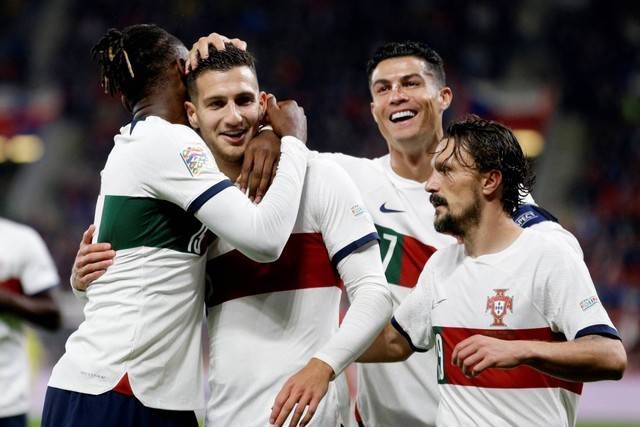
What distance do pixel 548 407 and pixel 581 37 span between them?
19225 mm

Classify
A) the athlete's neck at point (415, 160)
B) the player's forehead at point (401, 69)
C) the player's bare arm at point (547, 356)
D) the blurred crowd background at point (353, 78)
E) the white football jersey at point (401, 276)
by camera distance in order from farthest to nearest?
the blurred crowd background at point (353, 78) < the player's forehead at point (401, 69) < the athlete's neck at point (415, 160) < the white football jersey at point (401, 276) < the player's bare arm at point (547, 356)

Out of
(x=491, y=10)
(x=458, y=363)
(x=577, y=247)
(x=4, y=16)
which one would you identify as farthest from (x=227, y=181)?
(x=4, y=16)

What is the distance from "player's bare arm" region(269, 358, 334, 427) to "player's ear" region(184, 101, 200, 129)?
3.65 feet

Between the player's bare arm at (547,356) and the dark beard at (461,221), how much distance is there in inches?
20.2

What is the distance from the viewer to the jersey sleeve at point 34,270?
232 inches

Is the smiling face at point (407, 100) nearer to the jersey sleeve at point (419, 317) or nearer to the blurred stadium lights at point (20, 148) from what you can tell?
the jersey sleeve at point (419, 317)

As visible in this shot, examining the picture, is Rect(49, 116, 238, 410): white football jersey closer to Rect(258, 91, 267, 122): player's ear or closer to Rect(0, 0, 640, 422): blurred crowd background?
Rect(258, 91, 267, 122): player's ear

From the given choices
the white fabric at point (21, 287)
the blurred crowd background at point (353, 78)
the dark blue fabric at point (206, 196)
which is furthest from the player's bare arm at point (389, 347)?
the blurred crowd background at point (353, 78)

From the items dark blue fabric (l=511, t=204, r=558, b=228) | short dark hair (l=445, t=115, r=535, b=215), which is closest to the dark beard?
short dark hair (l=445, t=115, r=535, b=215)

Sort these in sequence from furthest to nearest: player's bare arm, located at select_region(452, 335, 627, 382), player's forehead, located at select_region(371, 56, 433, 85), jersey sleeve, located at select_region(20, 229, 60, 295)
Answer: jersey sleeve, located at select_region(20, 229, 60, 295)
player's forehead, located at select_region(371, 56, 433, 85)
player's bare arm, located at select_region(452, 335, 627, 382)

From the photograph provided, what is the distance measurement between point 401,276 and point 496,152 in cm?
109

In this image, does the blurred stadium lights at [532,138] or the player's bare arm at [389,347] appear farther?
the blurred stadium lights at [532,138]

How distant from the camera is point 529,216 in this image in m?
3.84

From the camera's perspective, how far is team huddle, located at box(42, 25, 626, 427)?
331 cm
